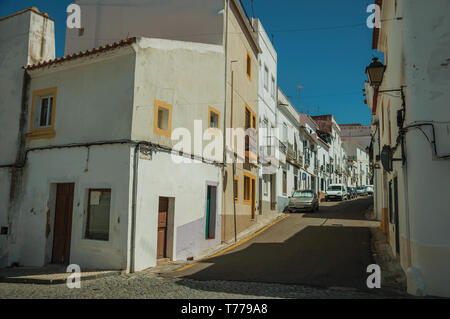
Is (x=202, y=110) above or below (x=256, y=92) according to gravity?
below

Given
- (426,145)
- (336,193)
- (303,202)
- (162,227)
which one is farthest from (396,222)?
(336,193)

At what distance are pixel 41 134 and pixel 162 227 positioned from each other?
4.75 m

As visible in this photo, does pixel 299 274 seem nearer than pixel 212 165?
Yes

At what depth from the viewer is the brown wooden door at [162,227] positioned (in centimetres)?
1155

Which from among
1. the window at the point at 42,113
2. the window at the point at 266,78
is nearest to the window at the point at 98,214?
the window at the point at 42,113

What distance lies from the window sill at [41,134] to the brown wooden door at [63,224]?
5.30ft

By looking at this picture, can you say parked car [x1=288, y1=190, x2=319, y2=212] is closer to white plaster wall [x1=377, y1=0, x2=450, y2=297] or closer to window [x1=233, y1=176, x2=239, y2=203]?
window [x1=233, y1=176, x2=239, y2=203]

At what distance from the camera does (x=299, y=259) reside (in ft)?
36.8

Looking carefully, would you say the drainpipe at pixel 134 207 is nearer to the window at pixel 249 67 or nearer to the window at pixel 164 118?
the window at pixel 164 118

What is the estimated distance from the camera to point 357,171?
216ft

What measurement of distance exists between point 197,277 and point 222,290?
1560 mm

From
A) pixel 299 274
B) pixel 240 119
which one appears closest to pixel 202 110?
pixel 240 119
